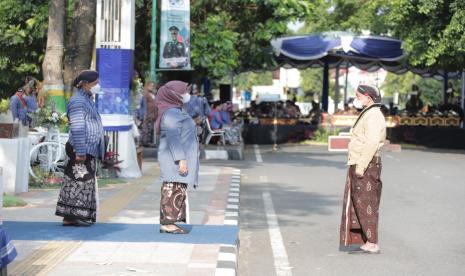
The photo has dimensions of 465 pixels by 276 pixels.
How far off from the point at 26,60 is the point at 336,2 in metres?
22.7

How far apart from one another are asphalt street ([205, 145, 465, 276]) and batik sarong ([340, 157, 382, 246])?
244 millimetres

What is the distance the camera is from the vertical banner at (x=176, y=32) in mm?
21344

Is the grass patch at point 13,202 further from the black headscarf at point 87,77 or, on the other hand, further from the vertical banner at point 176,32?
the vertical banner at point 176,32

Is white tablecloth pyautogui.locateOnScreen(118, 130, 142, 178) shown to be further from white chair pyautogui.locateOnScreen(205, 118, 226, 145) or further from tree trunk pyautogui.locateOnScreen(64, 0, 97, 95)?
white chair pyautogui.locateOnScreen(205, 118, 226, 145)

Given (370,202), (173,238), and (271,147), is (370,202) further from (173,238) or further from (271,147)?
(271,147)

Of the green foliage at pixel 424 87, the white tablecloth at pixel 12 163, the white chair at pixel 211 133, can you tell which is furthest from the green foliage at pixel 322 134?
the green foliage at pixel 424 87

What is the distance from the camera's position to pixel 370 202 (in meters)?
9.29

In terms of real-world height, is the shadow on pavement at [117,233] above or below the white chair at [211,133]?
below

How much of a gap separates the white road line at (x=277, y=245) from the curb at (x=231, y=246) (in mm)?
416

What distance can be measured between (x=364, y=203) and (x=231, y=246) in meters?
1.47

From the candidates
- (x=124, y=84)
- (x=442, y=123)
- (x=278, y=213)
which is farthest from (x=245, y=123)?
(x=278, y=213)

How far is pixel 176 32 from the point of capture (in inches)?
842

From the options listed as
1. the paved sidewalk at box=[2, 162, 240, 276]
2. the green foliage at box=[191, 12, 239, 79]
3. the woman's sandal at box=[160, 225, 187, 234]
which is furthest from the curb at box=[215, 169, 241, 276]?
the green foliage at box=[191, 12, 239, 79]

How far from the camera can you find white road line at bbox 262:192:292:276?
28.1 ft
